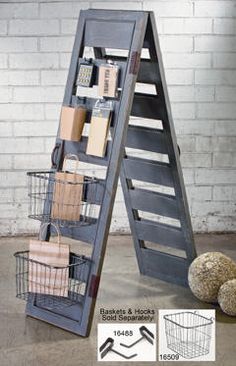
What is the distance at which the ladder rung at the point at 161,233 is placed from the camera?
5.37 metres

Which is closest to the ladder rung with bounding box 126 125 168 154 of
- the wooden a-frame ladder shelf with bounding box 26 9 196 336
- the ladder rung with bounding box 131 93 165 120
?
the wooden a-frame ladder shelf with bounding box 26 9 196 336

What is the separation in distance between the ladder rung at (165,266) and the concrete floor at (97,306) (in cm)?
5

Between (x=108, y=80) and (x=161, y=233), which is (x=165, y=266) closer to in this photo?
(x=161, y=233)

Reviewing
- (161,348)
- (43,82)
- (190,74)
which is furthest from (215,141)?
(161,348)

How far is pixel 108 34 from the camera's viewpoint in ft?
15.3

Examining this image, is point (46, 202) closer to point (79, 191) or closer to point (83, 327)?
point (79, 191)

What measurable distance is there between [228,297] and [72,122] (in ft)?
4.44

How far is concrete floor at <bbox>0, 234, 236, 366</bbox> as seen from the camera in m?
4.18

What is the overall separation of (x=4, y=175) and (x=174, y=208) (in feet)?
6.57

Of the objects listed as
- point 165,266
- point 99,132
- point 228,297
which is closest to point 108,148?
point 99,132

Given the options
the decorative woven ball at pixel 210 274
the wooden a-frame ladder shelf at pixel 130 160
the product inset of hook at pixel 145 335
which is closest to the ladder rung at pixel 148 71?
the wooden a-frame ladder shelf at pixel 130 160

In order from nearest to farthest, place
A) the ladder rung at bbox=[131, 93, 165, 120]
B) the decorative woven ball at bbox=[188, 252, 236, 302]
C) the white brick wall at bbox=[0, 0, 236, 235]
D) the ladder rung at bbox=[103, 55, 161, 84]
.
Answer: the decorative woven ball at bbox=[188, 252, 236, 302] → the ladder rung at bbox=[103, 55, 161, 84] → the ladder rung at bbox=[131, 93, 165, 120] → the white brick wall at bbox=[0, 0, 236, 235]

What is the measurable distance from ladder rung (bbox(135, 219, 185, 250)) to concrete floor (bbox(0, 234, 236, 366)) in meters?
0.28

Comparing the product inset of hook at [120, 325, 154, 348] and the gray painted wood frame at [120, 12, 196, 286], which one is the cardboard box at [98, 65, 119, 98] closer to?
the gray painted wood frame at [120, 12, 196, 286]
